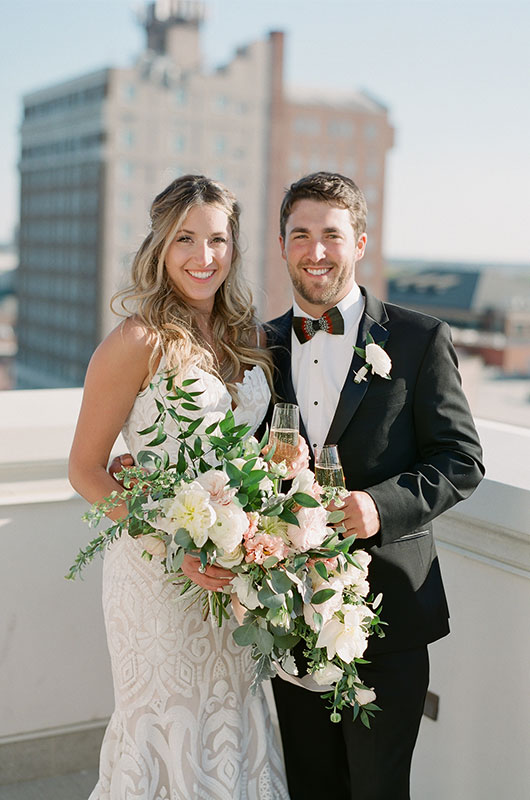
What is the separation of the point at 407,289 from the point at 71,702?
91.5 meters

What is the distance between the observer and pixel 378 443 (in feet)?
7.02

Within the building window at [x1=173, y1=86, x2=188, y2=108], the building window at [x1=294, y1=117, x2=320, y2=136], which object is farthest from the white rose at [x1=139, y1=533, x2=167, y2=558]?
the building window at [x1=294, y1=117, x2=320, y2=136]

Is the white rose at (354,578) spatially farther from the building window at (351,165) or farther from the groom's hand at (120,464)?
the building window at (351,165)

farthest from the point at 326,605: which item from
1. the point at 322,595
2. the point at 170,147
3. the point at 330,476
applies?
the point at 170,147

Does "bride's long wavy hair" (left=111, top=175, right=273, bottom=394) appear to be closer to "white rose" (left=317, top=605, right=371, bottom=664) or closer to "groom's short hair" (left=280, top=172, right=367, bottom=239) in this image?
"groom's short hair" (left=280, top=172, right=367, bottom=239)

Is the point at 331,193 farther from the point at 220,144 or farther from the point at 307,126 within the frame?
the point at 307,126

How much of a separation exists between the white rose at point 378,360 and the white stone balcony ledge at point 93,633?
0.46 m

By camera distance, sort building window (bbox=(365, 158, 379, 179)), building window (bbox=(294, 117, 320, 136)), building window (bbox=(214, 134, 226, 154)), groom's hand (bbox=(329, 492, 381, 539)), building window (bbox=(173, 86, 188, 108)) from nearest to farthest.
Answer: groom's hand (bbox=(329, 492, 381, 539)), building window (bbox=(173, 86, 188, 108)), building window (bbox=(214, 134, 226, 154)), building window (bbox=(294, 117, 320, 136)), building window (bbox=(365, 158, 379, 179))

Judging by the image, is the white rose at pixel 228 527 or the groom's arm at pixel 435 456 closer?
the white rose at pixel 228 527

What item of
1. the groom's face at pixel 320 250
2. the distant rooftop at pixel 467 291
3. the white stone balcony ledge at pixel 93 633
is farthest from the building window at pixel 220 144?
A: the groom's face at pixel 320 250

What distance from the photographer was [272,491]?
183 centimetres

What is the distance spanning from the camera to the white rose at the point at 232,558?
1.79 meters

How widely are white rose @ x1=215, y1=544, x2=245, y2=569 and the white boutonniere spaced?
545mm

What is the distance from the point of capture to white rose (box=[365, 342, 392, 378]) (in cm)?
211
